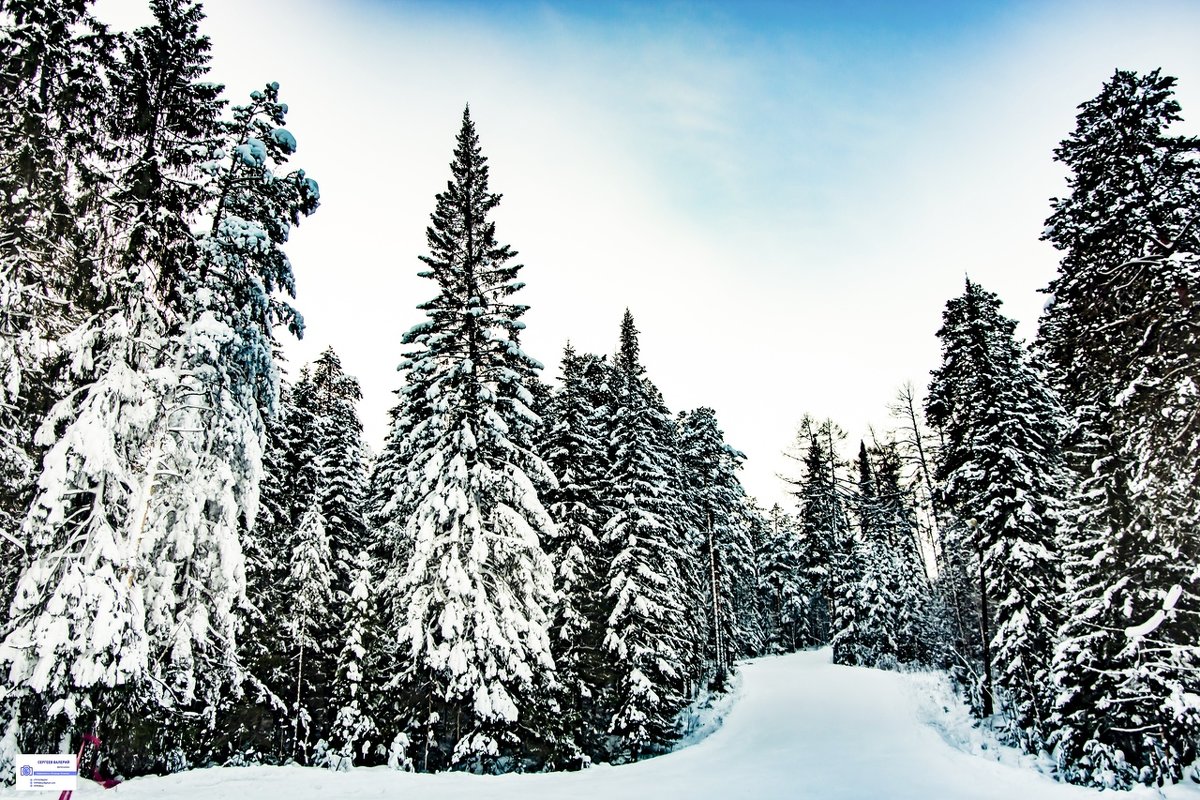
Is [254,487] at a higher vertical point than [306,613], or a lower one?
higher

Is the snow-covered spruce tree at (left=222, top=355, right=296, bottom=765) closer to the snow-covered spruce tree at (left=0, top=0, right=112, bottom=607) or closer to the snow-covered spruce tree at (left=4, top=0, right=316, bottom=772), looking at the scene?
the snow-covered spruce tree at (left=4, top=0, right=316, bottom=772)

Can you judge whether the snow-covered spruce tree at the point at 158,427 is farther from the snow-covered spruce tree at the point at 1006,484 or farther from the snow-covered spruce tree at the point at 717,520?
the snow-covered spruce tree at the point at 717,520

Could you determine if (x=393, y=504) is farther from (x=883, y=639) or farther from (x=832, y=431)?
(x=832, y=431)

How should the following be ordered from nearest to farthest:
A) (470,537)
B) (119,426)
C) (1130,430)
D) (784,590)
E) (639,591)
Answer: (119,426) → (1130,430) → (470,537) → (639,591) → (784,590)

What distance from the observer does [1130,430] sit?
13.0 metres

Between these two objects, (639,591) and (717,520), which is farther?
(717,520)

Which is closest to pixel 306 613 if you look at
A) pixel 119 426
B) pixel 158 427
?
pixel 158 427

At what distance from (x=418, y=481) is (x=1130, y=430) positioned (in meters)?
16.7

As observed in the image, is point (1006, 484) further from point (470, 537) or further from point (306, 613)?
point (306, 613)

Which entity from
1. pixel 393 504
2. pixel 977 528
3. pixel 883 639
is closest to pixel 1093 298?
pixel 977 528

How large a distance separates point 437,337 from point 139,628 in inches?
404

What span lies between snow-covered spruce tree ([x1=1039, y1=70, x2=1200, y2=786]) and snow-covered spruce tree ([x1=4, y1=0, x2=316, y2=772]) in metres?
17.7

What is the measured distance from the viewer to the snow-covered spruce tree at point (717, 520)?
1399 inches

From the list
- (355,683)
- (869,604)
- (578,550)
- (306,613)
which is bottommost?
(355,683)
